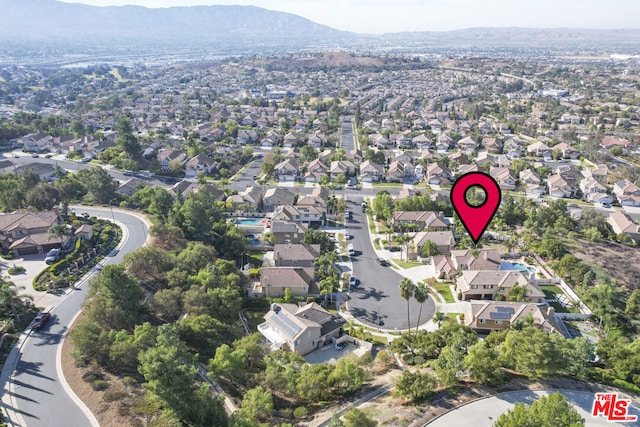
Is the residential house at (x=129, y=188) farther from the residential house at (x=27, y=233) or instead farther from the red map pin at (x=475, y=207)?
Result: the red map pin at (x=475, y=207)

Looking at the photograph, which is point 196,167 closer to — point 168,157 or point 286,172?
point 168,157

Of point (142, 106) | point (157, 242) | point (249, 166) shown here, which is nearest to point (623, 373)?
point (157, 242)

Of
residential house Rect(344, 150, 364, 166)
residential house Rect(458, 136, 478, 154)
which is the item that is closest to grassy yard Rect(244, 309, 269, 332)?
residential house Rect(344, 150, 364, 166)

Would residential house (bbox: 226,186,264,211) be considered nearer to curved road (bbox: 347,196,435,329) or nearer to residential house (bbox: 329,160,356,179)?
curved road (bbox: 347,196,435,329)

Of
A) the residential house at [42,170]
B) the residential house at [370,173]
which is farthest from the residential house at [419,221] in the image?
the residential house at [42,170]

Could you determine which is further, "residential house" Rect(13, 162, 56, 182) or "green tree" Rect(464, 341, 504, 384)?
"residential house" Rect(13, 162, 56, 182)

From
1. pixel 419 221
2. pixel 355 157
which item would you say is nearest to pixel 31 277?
pixel 419 221
